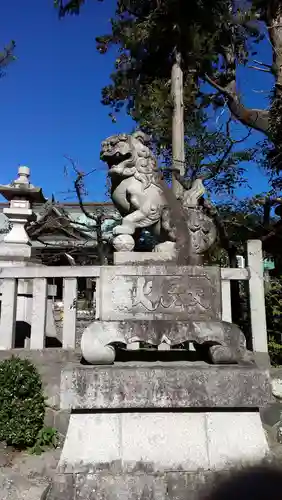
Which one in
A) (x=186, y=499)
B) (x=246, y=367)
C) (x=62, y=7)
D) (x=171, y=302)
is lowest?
(x=186, y=499)

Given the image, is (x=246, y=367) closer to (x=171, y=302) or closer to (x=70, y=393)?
(x=171, y=302)

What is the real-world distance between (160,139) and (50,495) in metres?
7.54

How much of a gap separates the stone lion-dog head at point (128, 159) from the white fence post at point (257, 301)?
183 cm

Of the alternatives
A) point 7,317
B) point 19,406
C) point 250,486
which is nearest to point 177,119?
point 7,317

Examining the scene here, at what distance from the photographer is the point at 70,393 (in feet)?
6.97

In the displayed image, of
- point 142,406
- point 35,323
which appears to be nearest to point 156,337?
point 142,406

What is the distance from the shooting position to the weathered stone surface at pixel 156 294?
2449 mm

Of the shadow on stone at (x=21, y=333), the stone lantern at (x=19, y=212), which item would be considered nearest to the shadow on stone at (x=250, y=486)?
the shadow on stone at (x=21, y=333)

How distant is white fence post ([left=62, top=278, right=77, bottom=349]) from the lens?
4.07m

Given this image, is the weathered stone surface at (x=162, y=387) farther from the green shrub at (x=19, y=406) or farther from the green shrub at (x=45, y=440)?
the green shrub at (x=45, y=440)

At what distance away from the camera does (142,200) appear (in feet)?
9.00

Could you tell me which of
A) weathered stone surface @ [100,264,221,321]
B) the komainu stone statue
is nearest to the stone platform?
weathered stone surface @ [100,264,221,321]

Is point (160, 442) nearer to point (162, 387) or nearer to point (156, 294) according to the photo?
point (162, 387)

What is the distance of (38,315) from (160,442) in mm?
2260
